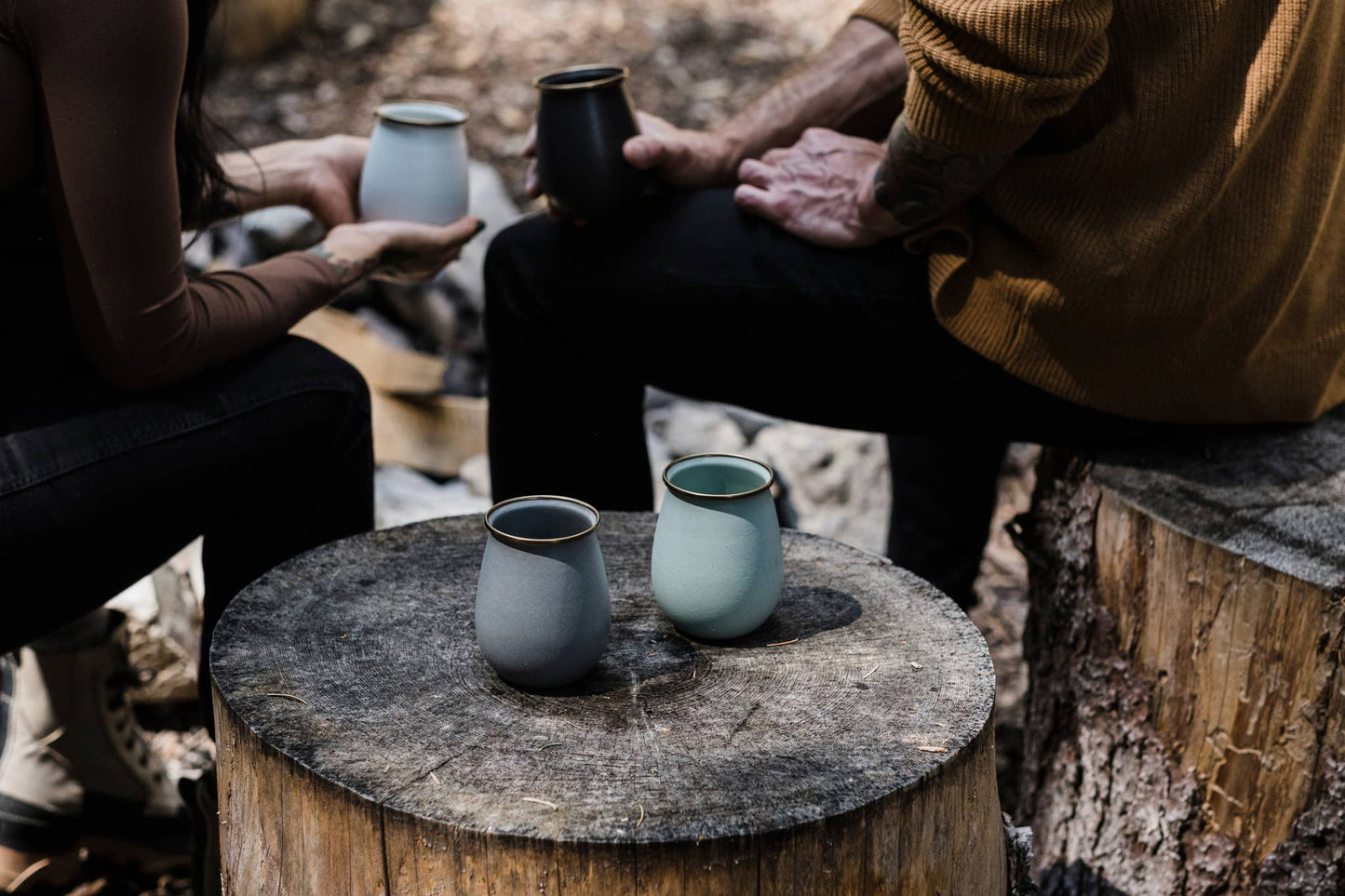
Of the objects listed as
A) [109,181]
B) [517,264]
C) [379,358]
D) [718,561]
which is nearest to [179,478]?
[109,181]

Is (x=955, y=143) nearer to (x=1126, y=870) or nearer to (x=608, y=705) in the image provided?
(x=608, y=705)

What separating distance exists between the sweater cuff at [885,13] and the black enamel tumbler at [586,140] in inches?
20.5

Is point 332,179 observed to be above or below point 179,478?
above

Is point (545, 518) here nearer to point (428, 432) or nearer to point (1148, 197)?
point (1148, 197)

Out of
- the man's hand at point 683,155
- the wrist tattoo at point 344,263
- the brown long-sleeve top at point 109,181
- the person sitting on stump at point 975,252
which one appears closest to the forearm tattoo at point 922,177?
the person sitting on stump at point 975,252

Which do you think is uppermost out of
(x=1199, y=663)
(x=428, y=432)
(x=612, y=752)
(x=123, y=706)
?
(x=612, y=752)

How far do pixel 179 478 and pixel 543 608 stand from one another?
0.68 m

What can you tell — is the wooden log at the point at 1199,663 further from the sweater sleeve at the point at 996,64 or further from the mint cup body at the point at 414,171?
the mint cup body at the point at 414,171

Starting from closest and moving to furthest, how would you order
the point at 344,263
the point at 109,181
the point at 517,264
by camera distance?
1. the point at 109,181
2. the point at 344,263
3. the point at 517,264

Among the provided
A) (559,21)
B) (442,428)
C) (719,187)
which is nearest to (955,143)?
(719,187)

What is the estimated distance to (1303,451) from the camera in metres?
1.97

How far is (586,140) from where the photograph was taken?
6.67 ft

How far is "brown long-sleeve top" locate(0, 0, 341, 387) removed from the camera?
151cm

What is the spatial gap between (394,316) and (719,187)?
174 centimetres
